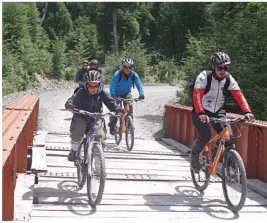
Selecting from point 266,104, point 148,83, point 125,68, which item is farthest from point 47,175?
point 148,83

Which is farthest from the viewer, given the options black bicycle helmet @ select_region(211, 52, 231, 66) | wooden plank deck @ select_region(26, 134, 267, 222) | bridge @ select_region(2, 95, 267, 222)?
black bicycle helmet @ select_region(211, 52, 231, 66)

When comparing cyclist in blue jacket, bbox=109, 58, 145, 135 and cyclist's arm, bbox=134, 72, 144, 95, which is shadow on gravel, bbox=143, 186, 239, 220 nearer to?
cyclist's arm, bbox=134, 72, 144, 95

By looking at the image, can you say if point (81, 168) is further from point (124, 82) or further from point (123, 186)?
point (124, 82)

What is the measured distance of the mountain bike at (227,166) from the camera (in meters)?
5.29

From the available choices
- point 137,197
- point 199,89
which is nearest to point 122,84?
point 199,89

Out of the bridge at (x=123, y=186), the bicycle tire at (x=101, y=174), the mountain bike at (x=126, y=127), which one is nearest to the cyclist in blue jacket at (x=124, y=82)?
the mountain bike at (x=126, y=127)

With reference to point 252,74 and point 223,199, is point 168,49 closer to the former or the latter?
point 252,74

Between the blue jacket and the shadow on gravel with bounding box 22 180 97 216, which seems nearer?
the shadow on gravel with bounding box 22 180 97 216

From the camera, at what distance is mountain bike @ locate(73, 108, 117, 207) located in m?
5.29

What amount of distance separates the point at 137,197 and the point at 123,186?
56 centimetres

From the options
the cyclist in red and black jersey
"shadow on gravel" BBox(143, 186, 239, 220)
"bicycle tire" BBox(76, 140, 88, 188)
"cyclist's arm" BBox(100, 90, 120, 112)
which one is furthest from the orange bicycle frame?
"bicycle tire" BBox(76, 140, 88, 188)

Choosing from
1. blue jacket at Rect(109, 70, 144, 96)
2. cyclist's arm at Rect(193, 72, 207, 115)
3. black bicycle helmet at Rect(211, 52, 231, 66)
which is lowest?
blue jacket at Rect(109, 70, 144, 96)

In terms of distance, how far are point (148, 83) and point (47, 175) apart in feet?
106

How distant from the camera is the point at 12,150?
157 inches
